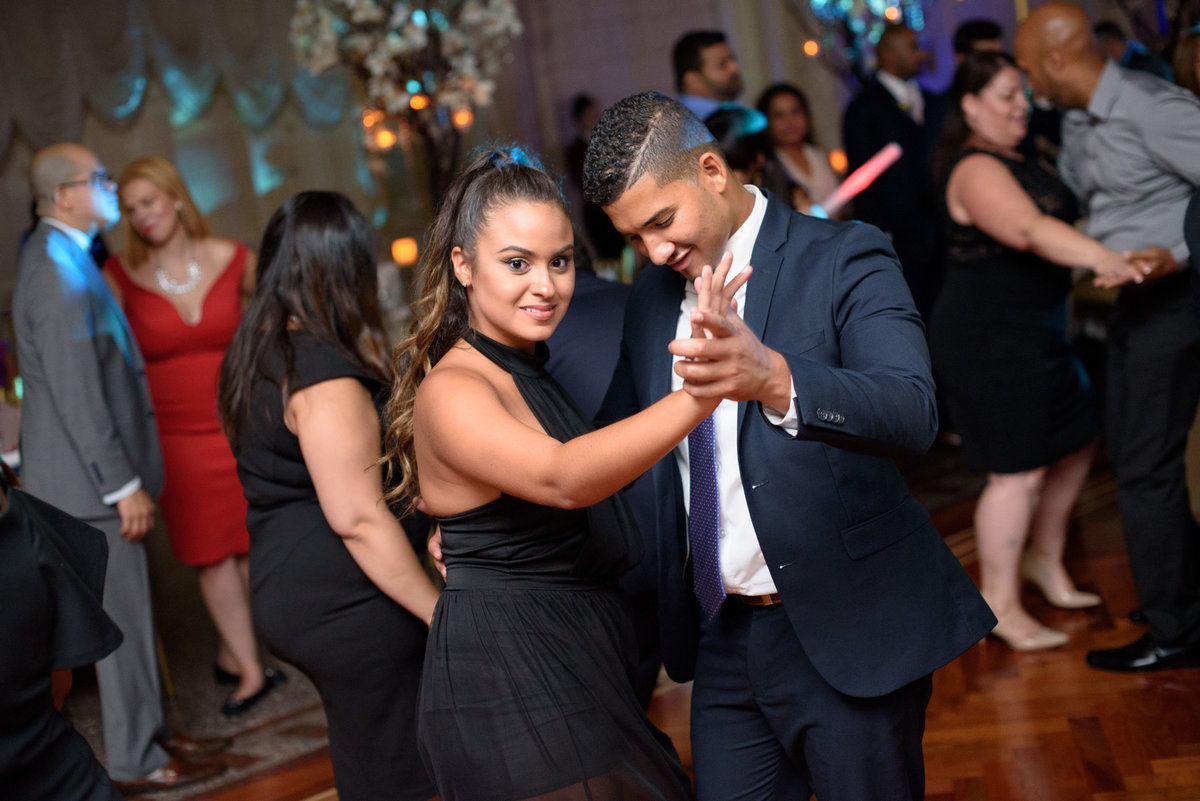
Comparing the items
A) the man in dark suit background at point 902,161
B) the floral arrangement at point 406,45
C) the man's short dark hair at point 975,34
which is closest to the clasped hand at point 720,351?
the floral arrangement at point 406,45

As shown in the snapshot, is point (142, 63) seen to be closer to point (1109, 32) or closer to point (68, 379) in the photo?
point (68, 379)

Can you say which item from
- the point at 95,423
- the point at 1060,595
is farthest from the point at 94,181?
the point at 1060,595

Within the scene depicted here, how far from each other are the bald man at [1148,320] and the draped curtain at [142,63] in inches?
230

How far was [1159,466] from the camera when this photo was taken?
3215mm

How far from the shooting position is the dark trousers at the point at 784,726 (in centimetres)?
176

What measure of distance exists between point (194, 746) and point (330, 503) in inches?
70.3

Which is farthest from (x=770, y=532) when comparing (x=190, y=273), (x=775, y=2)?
(x=775, y=2)

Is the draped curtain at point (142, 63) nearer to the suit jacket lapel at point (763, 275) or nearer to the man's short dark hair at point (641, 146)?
the man's short dark hair at point (641, 146)

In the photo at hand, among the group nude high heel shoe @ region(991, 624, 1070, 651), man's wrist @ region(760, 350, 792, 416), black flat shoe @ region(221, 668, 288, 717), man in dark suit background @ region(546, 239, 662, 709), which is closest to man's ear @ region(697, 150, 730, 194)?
man's wrist @ region(760, 350, 792, 416)

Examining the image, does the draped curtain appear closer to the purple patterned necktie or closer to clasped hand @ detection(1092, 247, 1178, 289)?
Answer: clasped hand @ detection(1092, 247, 1178, 289)

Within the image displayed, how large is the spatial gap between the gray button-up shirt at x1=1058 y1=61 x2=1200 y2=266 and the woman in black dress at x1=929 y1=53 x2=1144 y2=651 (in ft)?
0.48

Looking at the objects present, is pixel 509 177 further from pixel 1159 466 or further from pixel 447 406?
pixel 1159 466

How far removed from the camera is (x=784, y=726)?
6.02 feet

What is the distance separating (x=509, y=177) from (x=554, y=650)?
2.45 ft
